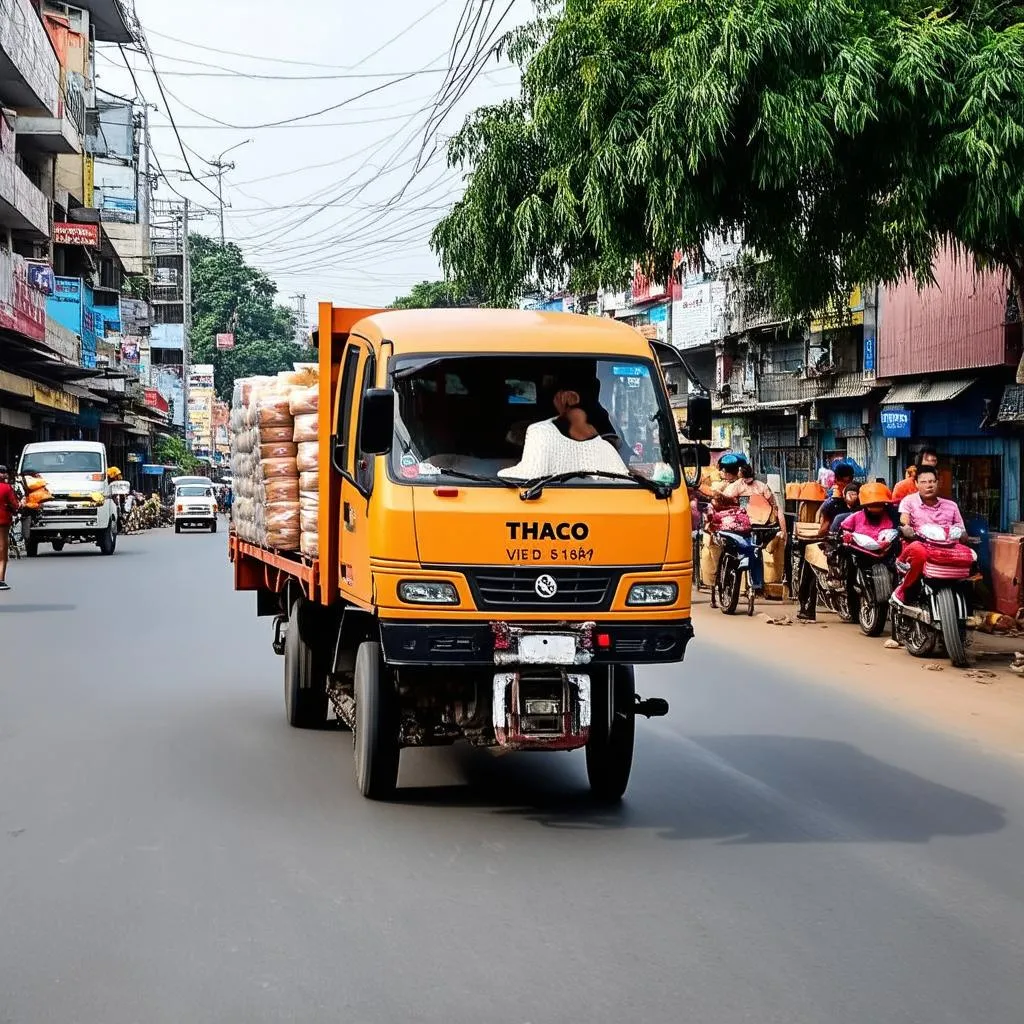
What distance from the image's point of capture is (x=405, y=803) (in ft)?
23.7

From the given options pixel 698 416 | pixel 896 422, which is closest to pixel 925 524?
pixel 698 416

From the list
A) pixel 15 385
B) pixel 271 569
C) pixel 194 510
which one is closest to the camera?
pixel 271 569

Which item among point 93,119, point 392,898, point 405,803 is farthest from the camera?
point 93,119

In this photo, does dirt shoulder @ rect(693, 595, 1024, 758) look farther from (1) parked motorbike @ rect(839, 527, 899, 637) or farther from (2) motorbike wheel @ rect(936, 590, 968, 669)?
(1) parked motorbike @ rect(839, 527, 899, 637)

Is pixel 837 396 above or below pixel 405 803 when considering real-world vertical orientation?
above

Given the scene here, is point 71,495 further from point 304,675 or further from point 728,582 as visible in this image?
point 304,675

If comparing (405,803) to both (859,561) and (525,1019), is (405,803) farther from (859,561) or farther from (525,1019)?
(859,561)

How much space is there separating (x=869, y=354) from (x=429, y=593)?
20.4 metres

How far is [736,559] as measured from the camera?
58.6 feet

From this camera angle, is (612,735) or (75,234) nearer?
(612,735)

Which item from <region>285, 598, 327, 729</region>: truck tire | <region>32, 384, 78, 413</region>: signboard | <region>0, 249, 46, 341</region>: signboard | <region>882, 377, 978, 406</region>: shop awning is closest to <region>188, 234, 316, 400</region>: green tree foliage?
<region>32, 384, 78, 413</region>: signboard

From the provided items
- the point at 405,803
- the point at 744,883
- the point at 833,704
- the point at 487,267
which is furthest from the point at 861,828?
the point at 487,267

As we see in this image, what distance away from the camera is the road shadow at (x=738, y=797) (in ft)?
22.3

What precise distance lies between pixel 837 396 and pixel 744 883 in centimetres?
2370
